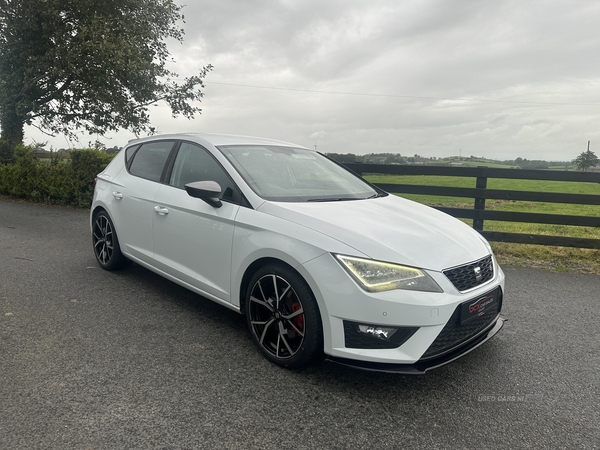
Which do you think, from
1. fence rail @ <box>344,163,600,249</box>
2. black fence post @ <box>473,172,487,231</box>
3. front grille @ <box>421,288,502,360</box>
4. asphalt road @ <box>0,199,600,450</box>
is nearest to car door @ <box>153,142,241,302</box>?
asphalt road @ <box>0,199,600,450</box>

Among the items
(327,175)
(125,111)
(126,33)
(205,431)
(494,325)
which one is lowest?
(205,431)

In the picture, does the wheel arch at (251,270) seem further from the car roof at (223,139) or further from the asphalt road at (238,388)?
the car roof at (223,139)

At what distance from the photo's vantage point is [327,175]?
13.5ft

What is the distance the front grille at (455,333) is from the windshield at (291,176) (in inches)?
54.1

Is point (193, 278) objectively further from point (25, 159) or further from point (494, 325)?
point (25, 159)

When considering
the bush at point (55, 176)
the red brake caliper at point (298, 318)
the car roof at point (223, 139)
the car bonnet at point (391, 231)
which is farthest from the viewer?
the bush at point (55, 176)

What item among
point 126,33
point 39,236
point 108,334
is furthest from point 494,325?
point 126,33

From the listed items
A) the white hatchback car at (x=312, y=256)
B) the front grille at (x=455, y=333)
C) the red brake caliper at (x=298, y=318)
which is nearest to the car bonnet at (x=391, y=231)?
the white hatchback car at (x=312, y=256)

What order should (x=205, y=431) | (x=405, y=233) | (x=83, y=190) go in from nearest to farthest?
(x=205, y=431) → (x=405, y=233) → (x=83, y=190)

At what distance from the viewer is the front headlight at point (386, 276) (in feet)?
8.52

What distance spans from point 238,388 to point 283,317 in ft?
1.74

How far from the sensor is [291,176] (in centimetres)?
377

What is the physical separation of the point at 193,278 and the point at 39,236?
17.1ft

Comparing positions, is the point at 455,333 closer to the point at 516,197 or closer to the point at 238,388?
the point at 238,388
